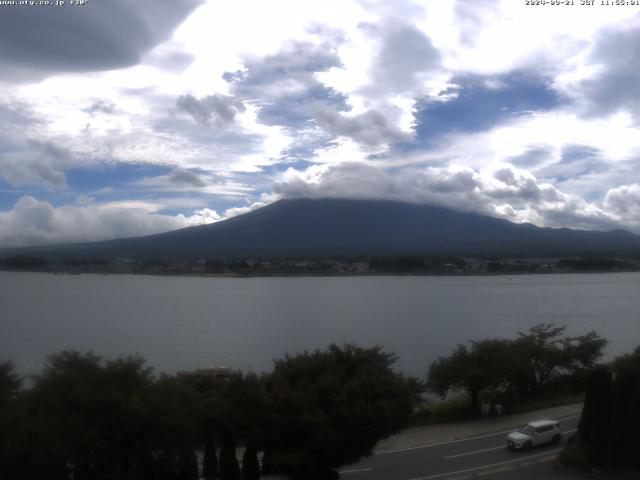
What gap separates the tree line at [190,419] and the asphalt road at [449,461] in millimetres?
1550

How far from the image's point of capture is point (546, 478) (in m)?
11.2

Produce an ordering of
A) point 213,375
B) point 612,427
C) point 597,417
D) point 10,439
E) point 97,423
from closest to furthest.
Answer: point 97,423 → point 10,439 → point 612,427 → point 597,417 → point 213,375

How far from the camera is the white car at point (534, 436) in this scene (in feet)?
43.3

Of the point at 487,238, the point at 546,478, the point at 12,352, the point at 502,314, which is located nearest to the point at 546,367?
the point at 546,478

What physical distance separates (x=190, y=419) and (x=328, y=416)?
2.05 m

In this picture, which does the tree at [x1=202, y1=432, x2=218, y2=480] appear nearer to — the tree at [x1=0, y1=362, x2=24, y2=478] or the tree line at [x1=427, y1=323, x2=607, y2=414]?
the tree at [x1=0, y1=362, x2=24, y2=478]

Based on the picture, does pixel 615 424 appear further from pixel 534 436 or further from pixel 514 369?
pixel 514 369

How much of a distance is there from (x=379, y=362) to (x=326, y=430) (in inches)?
77.5

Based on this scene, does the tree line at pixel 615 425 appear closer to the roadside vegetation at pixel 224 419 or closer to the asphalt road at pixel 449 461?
the roadside vegetation at pixel 224 419

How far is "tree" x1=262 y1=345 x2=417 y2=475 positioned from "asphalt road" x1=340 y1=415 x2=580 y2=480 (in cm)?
151

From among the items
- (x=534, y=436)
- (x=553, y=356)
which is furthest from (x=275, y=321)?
(x=534, y=436)

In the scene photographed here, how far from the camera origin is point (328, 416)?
34.2 ft

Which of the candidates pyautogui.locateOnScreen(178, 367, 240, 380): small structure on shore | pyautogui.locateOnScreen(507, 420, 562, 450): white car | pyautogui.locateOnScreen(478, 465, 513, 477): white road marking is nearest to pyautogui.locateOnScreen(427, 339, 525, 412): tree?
pyautogui.locateOnScreen(507, 420, 562, 450): white car

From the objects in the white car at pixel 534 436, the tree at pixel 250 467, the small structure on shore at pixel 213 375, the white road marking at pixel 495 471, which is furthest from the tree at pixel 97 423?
the white car at pixel 534 436
